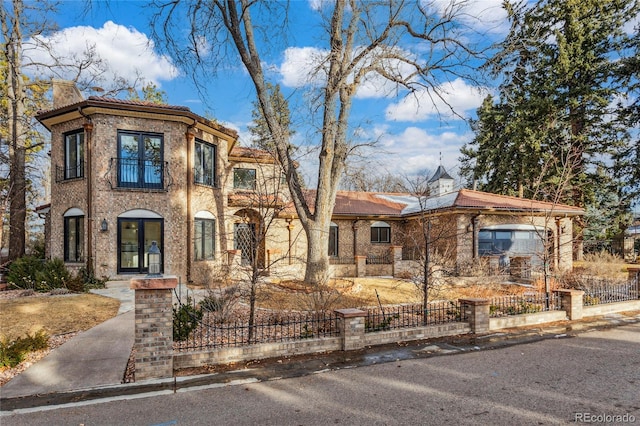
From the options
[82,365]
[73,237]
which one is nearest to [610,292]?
[82,365]

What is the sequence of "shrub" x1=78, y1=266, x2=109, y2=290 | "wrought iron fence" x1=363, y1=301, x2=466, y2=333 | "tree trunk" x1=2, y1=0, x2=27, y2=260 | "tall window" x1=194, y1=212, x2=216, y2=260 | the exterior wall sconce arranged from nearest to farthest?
the exterior wall sconce, "wrought iron fence" x1=363, y1=301, x2=466, y2=333, "shrub" x1=78, y1=266, x2=109, y2=290, "tall window" x1=194, y1=212, x2=216, y2=260, "tree trunk" x1=2, y1=0, x2=27, y2=260

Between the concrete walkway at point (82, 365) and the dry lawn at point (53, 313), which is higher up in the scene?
the dry lawn at point (53, 313)

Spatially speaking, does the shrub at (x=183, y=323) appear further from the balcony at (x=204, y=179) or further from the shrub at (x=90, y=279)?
the balcony at (x=204, y=179)

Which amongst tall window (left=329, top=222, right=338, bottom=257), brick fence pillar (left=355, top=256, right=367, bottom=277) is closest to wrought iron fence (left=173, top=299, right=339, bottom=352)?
brick fence pillar (left=355, top=256, right=367, bottom=277)

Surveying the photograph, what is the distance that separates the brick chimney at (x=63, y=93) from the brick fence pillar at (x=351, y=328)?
16616mm

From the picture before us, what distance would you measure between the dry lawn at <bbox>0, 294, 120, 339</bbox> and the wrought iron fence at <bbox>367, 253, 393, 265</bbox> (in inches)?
487

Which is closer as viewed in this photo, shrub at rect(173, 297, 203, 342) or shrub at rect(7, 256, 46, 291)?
shrub at rect(173, 297, 203, 342)

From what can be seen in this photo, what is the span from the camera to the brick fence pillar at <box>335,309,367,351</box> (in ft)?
21.8

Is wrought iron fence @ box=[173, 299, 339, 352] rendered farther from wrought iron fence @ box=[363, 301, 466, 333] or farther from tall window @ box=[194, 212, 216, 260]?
tall window @ box=[194, 212, 216, 260]

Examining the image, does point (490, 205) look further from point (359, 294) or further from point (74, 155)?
point (74, 155)

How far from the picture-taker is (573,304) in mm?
9102

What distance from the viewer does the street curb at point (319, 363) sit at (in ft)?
15.6

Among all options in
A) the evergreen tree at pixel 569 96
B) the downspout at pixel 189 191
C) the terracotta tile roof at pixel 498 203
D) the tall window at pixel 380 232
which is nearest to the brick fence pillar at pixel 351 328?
the downspout at pixel 189 191

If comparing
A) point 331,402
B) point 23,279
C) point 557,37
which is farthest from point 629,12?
point 23,279
